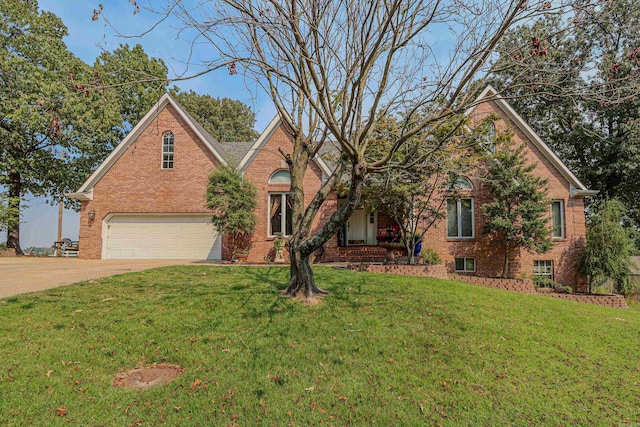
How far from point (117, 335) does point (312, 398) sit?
3010 millimetres

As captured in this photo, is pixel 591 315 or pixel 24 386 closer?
pixel 24 386

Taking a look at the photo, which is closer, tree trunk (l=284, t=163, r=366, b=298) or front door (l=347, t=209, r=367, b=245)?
tree trunk (l=284, t=163, r=366, b=298)

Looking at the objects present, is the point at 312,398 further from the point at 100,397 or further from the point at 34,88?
the point at 34,88

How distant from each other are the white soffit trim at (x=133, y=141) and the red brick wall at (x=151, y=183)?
0.18 m

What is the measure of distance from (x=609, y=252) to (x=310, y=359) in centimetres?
1404

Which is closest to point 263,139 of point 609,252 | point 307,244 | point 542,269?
point 307,244

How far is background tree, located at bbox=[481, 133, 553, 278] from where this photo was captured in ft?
42.0

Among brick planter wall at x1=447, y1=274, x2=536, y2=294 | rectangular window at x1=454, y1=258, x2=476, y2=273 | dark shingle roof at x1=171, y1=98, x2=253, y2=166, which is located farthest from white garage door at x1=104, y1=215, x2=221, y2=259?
brick planter wall at x1=447, y1=274, x2=536, y2=294

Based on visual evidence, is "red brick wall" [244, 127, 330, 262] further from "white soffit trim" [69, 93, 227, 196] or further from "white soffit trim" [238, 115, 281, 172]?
"white soffit trim" [69, 93, 227, 196]

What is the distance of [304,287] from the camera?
6.58 m

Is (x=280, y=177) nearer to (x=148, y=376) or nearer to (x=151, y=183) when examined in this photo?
(x=151, y=183)

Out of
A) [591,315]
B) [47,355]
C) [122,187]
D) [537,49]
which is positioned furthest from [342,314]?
[122,187]

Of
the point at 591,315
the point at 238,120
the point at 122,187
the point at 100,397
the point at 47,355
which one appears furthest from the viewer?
the point at 238,120

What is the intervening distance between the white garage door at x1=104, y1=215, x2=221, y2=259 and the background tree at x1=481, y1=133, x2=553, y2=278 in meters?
11.5
